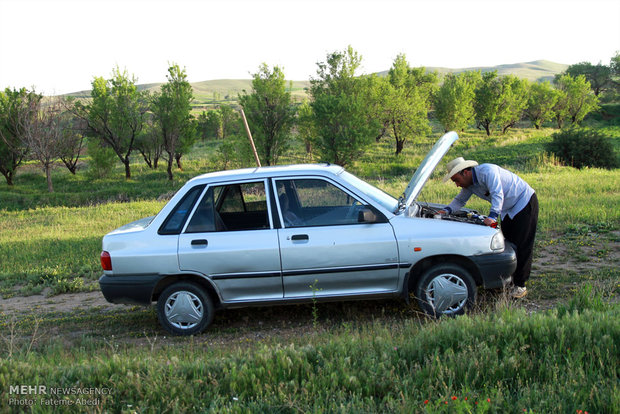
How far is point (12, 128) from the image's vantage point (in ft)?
125

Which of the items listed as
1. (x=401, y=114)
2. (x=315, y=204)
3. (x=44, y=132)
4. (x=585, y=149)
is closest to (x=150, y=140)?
(x=44, y=132)

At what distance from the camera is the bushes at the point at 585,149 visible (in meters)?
26.3

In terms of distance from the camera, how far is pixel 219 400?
329cm

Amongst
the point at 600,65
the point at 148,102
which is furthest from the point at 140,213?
the point at 600,65

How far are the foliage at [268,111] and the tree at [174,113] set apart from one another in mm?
5257

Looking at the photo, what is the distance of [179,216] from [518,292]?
4.25 m

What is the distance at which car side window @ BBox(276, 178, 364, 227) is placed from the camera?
17.3 feet

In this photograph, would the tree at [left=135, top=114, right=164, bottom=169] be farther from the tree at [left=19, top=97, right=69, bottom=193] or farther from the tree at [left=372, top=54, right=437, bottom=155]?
the tree at [left=372, top=54, right=437, bottom=155]

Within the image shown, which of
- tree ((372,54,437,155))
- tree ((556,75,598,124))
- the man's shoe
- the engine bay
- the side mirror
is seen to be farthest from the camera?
tree ((556,75,598,124))

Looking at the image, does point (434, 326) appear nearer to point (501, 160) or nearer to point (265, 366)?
point (265, 366)

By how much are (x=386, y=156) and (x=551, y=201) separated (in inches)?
1314

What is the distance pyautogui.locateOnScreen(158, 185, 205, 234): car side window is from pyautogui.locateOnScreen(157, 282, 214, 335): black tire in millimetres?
627

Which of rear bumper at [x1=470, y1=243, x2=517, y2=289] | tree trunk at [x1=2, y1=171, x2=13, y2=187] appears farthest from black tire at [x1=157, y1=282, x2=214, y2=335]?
tree trunk at [x1=2, y1=171, x2=13, y2=187]

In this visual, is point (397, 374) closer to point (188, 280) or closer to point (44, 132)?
point (188, 280)
